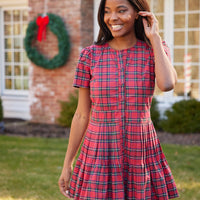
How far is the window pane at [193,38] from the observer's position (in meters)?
8.12

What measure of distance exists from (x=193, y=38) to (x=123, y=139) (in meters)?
6.66

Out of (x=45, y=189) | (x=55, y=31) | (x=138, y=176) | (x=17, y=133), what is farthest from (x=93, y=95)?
(x=55, y=31)

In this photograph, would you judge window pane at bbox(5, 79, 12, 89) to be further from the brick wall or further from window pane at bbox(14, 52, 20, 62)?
the brick wall

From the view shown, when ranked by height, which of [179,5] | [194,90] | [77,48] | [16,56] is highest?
[179,5]

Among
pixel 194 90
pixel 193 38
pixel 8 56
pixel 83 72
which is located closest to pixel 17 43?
pixel 8 56

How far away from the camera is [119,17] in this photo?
1.94 m

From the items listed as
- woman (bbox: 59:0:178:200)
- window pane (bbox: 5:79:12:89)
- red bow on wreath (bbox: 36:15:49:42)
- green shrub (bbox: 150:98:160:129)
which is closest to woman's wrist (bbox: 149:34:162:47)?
woman (bbox: 59:0:178:200)

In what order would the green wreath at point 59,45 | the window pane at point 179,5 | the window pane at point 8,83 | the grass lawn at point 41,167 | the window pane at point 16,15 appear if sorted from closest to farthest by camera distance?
the grass lawn at point 41,167 < the window pane at point 179,5 < the green wreath at point 59,45 < the window pane at point 16,15 < the window pane at point 8,83

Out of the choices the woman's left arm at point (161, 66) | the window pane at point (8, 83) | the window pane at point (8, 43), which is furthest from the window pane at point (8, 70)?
the woman's left arm at point (161, 66)

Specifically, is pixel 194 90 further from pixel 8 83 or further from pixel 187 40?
pixel 8 83

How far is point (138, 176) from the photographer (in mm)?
1885

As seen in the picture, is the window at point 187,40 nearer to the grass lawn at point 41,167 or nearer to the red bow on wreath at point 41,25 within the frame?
the grass lawn at point 41,167

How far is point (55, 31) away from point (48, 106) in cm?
167

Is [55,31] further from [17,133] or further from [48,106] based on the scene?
[17,133]
